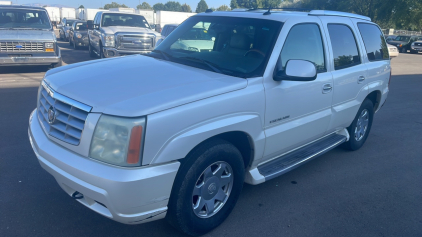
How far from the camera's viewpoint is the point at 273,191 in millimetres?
4109

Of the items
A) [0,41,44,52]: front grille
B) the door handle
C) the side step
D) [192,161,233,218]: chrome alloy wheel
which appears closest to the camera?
[192,161,233,218]: chrome alloy wheel

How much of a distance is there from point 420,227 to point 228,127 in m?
2.30

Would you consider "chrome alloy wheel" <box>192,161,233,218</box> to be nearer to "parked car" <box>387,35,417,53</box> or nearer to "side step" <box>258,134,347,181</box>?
"side step" <box>258,134,347,181</box>

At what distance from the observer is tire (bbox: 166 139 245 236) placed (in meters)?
2.79

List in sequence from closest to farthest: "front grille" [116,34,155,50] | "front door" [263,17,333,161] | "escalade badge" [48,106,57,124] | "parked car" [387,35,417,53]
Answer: "escalade badge" [48,106,57,124] → "front door" [263,17,333,161] → "front grille" [116,34,155,50] → "parked car" [387,35,417,53]

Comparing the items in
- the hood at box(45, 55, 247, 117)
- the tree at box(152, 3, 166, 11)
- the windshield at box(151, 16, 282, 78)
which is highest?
the tree at box(152, 3, 166, 11)

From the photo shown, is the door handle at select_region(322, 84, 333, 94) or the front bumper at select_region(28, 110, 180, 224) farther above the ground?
the door handle at select_region(322, 84, 333, 94)

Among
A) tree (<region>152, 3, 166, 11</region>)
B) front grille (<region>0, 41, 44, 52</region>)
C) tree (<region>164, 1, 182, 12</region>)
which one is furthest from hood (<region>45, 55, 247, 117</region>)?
tree (<region>164, 1, 182, 12</region>)

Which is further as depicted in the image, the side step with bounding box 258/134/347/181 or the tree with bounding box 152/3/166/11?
the tree with bounding box 152/3/166/11

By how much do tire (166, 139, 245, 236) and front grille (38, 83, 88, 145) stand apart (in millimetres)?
839

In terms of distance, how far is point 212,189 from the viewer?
3.16 meters

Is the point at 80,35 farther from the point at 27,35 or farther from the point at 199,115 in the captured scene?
the point at 199,115

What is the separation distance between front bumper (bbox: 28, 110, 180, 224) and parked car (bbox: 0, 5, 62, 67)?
8.56 metres

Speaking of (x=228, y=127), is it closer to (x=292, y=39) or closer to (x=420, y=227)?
(x=292, y=39)
